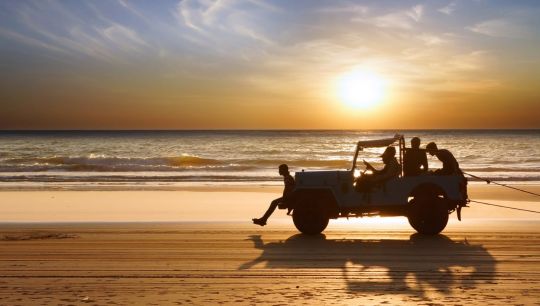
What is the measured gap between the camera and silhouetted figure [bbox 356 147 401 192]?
39.6 ft

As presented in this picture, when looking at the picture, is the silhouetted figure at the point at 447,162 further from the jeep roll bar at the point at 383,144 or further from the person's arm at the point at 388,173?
the person's arm at the point at 388,173

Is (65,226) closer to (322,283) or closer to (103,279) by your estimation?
(103,279)

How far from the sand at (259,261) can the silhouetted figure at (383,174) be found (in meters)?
0.91

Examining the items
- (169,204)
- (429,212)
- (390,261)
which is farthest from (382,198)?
(169,204)

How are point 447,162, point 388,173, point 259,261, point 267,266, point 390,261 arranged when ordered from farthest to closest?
point 447,162
point 388,173
point 259,261
point 390,261
point 267,266

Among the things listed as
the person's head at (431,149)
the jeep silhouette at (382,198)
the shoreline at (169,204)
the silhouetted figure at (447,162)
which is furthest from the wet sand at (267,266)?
the shoreline at (169,204)

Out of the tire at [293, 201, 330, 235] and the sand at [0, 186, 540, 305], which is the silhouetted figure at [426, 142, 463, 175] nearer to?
the sand at [0, 186, 540, 305]

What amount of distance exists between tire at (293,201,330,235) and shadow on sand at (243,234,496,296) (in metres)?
0.20

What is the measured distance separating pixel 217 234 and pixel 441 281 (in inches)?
208

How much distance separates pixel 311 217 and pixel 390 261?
2.96 m

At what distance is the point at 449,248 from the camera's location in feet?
35.1

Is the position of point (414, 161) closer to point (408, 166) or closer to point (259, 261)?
point (408, 166)

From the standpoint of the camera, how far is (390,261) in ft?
31.2

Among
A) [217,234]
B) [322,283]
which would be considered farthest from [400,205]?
[322,283]
